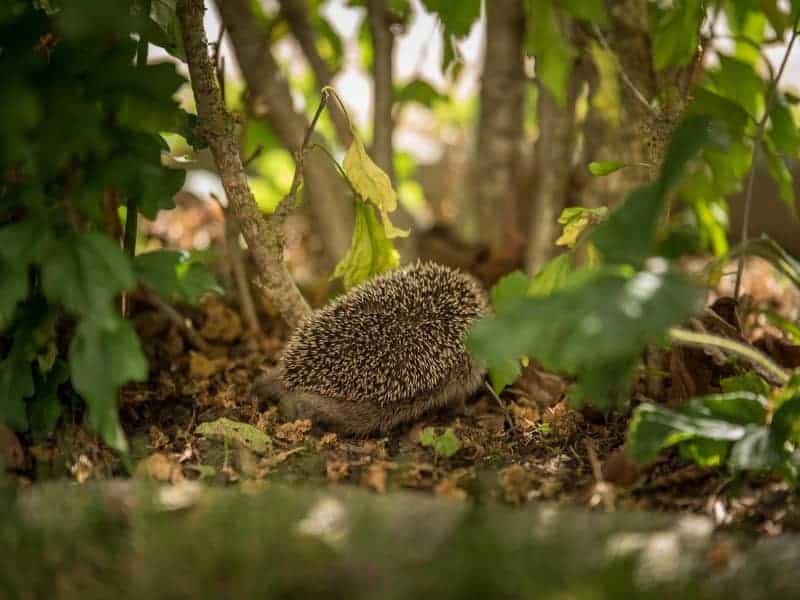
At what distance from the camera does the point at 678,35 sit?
347 centimetres

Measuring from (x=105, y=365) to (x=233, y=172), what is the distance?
4.07 feet

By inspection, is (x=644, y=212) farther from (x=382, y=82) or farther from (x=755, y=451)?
(x=382, y=82)

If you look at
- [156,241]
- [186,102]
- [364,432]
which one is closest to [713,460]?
[364,432]

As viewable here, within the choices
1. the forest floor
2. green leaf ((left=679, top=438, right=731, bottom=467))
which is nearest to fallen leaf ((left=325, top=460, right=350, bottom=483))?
the forest floor

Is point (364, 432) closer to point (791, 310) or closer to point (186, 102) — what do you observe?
point (791, 310)

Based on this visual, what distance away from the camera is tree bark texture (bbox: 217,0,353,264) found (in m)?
4.52

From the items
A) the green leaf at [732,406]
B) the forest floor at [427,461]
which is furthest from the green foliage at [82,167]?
the green leaf at [732,406]

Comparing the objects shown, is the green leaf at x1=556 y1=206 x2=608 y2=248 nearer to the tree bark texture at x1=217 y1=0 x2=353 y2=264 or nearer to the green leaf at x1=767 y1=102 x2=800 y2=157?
the green leaf at x1=767 y1=102 x2=800 y2=157

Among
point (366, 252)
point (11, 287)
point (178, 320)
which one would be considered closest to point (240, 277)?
point (178, 320)

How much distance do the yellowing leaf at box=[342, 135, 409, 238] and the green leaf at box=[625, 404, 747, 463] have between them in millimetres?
1520

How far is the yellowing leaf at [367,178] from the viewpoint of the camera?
3449 mm

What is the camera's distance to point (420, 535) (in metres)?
2.22

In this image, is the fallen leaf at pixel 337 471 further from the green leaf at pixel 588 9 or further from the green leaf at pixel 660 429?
the green leaf at pixel 588 9

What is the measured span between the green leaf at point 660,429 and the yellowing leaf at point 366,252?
5.20 ft
